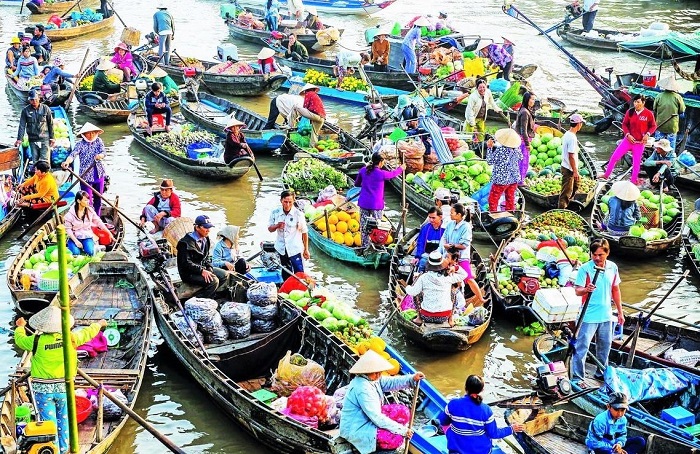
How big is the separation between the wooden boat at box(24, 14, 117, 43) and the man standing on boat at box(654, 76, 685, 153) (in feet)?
62.9

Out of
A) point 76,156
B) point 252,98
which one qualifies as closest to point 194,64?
point 252,98

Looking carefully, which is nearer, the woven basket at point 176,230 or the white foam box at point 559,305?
the white foam box at point 559,305

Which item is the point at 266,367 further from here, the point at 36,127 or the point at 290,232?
the point at 36,127

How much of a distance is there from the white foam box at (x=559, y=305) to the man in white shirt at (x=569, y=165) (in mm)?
5562

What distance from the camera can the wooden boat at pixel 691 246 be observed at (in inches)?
535

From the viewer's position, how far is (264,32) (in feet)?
95.3

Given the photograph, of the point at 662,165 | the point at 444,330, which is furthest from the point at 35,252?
the point at 662,165

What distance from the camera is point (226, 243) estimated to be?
11922mm

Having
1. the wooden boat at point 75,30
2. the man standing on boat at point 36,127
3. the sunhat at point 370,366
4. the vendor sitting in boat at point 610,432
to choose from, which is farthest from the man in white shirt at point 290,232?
the wooden boat at point 75,30

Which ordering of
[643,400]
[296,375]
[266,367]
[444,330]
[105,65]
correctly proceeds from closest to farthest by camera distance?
[643,400]
[296,375]
[266,367]
[444,330]
[105,65]

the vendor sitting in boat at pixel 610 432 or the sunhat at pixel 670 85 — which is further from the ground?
the sunhat at pixel 670 85

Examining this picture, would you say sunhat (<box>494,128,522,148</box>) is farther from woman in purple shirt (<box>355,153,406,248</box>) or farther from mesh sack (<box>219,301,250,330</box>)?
mesh sack (<box>219,301,250,330</box>)

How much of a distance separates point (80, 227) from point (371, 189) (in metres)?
4.15

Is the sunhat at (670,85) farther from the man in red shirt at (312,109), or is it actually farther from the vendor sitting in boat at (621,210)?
the man in red shirt at (312,109)
